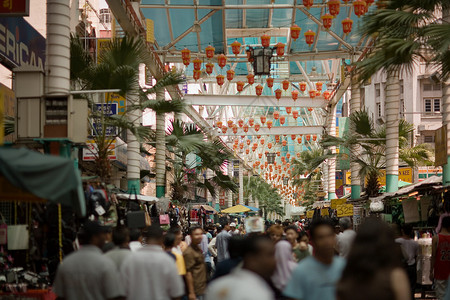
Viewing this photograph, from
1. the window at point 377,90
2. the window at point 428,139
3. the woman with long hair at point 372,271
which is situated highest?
the window at point 377,90

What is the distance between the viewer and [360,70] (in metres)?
13.1

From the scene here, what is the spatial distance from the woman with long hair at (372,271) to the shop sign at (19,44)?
1333 cm

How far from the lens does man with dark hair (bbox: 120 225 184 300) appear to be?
727 cm

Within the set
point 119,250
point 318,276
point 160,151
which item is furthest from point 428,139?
point 318,276

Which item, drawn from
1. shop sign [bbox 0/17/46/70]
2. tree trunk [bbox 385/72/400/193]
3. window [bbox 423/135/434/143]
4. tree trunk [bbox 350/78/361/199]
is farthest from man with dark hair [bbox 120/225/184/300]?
window [bbox 423/135/434/143]

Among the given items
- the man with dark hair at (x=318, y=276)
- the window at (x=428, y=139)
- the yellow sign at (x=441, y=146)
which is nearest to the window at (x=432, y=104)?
the window at (x=428, y=139)

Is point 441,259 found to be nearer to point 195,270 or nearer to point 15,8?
point 195,270

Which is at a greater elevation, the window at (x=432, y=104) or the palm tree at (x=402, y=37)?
the window at (x=432, y=104)

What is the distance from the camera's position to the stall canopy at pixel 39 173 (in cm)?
706

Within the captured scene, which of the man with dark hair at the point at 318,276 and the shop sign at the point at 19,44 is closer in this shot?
the man with dark hair at the point at 318,276

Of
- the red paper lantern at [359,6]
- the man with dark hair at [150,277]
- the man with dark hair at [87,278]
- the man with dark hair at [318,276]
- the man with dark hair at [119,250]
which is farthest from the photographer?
the red paper lantern at [359,6]

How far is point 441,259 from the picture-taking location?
12.1 metres

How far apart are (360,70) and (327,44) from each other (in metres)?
21.0

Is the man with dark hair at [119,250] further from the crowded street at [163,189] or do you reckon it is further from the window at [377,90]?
the window at [377,90]
